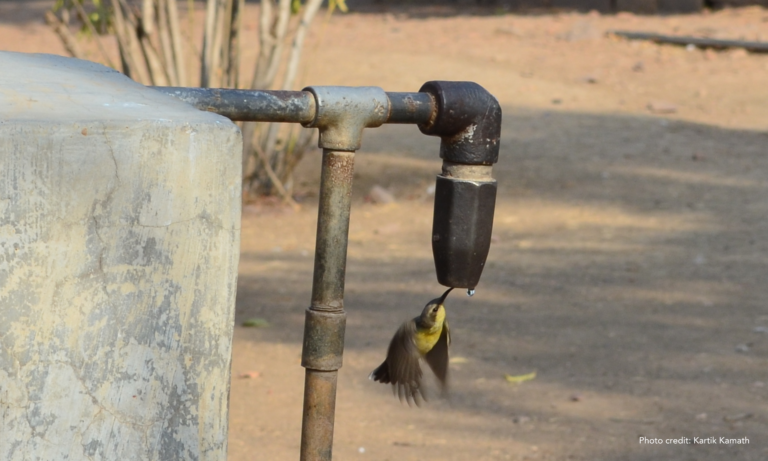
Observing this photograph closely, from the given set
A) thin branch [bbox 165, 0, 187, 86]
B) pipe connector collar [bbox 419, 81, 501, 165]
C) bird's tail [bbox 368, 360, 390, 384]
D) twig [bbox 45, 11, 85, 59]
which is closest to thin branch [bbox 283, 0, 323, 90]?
thin branch [bbox 165, 0, 187, 86]

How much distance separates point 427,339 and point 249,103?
2.10 ft

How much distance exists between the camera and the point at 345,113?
1.25 metres

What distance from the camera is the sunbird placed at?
1.64 m

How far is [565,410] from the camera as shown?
3.18 m

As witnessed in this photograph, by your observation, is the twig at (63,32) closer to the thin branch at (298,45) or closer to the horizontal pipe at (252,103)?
the thin branch at (298,45)

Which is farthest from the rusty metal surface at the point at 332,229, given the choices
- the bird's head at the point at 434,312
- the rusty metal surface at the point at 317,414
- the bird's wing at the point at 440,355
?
the bird's wing at the point at 440,355

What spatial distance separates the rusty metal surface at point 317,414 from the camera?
130 centimetres

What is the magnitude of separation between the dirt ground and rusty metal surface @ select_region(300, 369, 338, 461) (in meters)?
1.64

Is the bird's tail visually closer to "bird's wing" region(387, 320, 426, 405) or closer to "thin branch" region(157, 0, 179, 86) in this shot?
"bird's wing" region(387, 320, 426, 405)

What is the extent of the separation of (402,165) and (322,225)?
5265mm

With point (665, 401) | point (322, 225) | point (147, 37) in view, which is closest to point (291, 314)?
point (665, 401)

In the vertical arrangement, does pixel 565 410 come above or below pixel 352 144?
below

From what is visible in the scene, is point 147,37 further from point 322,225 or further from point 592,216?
point 322,225

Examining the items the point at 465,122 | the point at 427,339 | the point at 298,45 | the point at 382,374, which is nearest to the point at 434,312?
the point at 427,339
